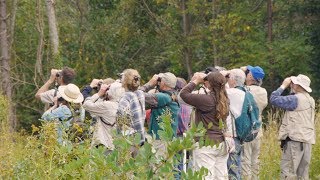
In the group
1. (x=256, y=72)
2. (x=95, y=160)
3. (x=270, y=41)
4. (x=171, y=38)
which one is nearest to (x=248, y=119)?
(x=256, y=72)

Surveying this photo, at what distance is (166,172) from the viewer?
19.6 feet

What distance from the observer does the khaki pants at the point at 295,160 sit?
1228cm

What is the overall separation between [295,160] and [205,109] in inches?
112

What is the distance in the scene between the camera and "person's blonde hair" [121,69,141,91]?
1003 centimetres

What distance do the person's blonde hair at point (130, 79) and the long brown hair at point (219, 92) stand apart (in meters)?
0.82

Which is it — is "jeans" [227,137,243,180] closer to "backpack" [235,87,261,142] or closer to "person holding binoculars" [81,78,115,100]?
"backpack" [235,87,261,142]

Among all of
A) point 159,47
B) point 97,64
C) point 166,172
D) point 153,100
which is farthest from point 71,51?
point 166,172

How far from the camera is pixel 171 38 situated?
31.1m

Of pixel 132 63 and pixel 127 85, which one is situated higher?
pixel 127 85

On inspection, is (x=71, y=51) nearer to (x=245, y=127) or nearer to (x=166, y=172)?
(x=245, y=127)

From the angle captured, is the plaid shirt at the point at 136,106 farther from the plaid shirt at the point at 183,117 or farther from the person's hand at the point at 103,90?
the plaid shirt at the point at 183,117

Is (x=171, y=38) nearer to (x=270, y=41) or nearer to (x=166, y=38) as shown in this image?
(x=166, y=38)

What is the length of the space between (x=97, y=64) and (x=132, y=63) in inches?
54.3

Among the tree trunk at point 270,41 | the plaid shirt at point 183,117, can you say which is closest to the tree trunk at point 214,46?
the tree trunk at point 270,41
